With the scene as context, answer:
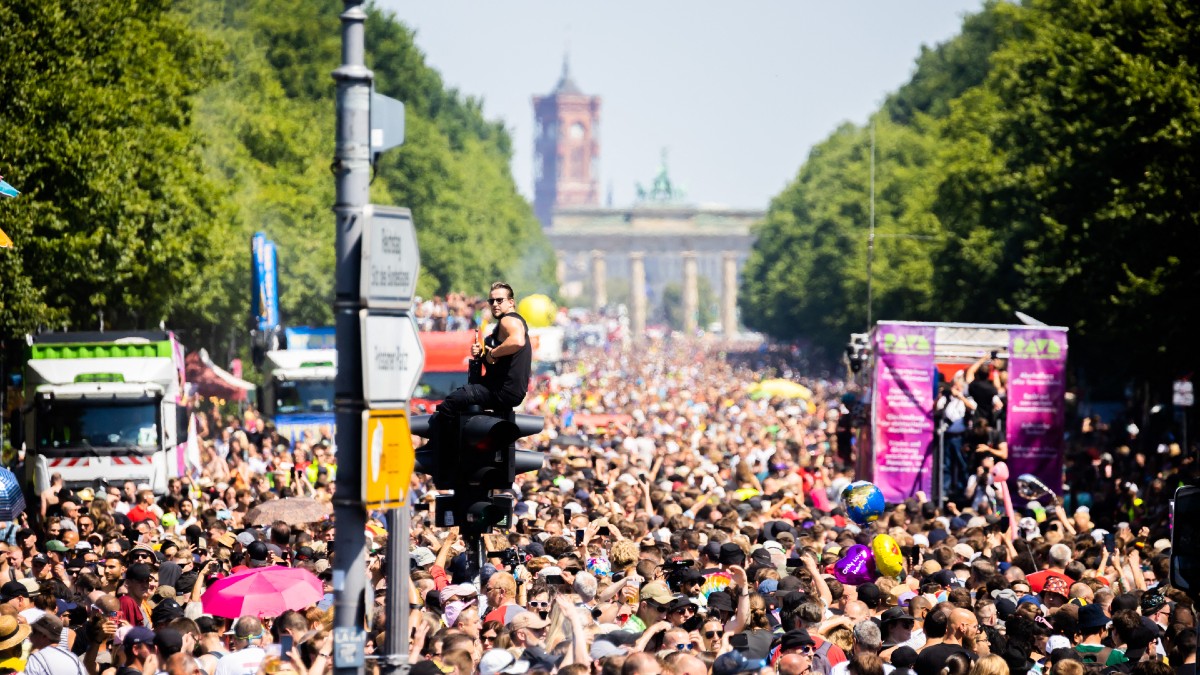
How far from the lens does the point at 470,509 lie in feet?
33.6

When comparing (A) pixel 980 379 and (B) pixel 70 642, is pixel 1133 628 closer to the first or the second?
(B) pixel 70 642

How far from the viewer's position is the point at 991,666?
9.94m

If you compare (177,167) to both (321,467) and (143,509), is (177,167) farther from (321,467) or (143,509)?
(143,509)

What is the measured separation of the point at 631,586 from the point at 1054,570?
13.1 feet

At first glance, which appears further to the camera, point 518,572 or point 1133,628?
point 518,572

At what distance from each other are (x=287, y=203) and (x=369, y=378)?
4853 centimetres

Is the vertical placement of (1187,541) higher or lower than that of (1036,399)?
higher

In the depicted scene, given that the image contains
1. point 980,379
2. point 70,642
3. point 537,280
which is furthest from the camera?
point 537,280

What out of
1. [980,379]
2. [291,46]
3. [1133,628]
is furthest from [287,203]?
[1133,628]

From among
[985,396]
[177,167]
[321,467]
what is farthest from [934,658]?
[177,167]

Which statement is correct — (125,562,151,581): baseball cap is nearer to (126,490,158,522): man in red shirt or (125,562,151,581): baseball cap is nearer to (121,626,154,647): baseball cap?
(121,626,154,647): baseball cap

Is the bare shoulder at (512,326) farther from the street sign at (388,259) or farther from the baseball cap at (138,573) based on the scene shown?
the baseball cap at (138,573)

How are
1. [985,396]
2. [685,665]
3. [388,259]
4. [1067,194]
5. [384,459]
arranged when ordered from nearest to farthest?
[384,459] → [388,259] → [685,665] → [985,396] → [1067,194]

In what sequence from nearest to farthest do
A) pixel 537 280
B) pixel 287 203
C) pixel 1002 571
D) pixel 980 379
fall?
pixel 1002 571 → pixel 980 379 → pixel 287 203 → pixel 537 280
